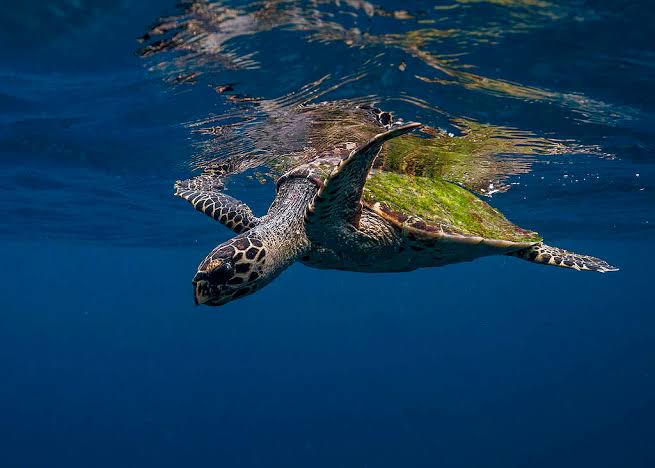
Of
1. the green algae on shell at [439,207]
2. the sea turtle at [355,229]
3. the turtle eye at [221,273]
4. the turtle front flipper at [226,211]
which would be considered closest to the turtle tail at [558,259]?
the sea turtle at [355,229]

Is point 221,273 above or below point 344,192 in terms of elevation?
below

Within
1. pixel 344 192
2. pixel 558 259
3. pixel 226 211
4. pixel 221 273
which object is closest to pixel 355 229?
pixel 344 192

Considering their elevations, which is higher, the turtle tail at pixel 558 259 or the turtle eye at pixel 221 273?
the turtle eye at pixel 221 273

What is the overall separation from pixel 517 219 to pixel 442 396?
191 feet

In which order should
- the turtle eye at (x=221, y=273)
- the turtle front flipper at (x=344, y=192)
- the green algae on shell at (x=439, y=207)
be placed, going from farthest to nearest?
the green algae on shell at (x=439, y=207)
the turtle eye at (x=221, y=273)
the turtle front flipper at (x=344, y=192)

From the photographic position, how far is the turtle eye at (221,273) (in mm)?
4516

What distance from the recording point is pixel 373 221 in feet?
19.1

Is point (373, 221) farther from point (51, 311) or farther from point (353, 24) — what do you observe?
point (51, 311)

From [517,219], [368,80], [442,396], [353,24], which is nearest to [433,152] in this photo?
[368,80]

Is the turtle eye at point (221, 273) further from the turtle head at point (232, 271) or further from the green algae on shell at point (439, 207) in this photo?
the green algae on shell at point (439, 207)

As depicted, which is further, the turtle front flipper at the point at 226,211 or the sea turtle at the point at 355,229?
the turtle front flipper at the point at 226,211

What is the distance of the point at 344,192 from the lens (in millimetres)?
4719

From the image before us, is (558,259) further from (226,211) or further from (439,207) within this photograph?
(226,211)

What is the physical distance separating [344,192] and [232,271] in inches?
55.4
